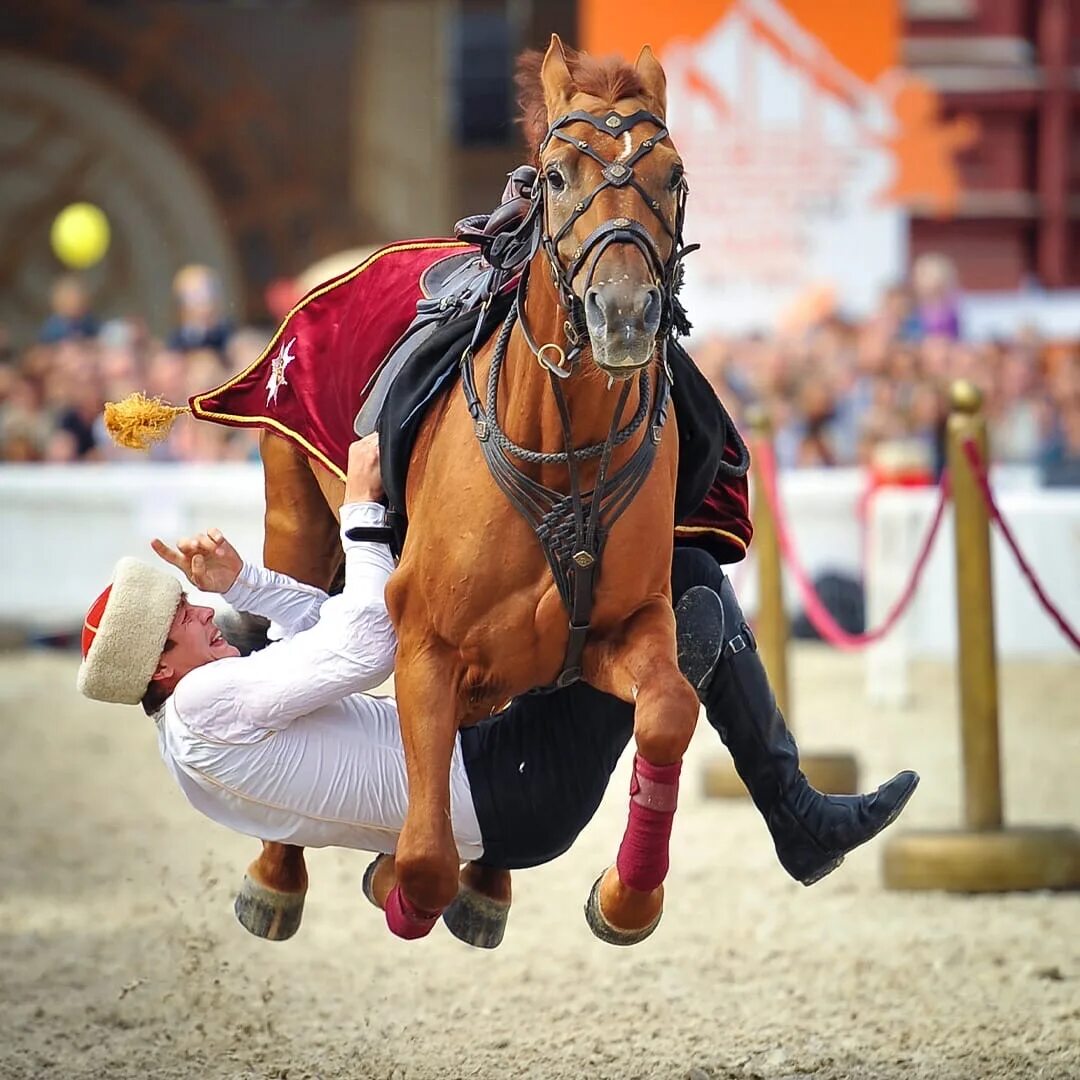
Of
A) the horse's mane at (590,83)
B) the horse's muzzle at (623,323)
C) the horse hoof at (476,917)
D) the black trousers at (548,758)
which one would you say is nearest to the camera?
the horse's muzzle at (623,323)

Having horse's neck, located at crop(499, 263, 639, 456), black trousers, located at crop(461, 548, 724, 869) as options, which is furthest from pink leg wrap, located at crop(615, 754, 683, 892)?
horse's neck, located at crop(499, 263, 639, 456)

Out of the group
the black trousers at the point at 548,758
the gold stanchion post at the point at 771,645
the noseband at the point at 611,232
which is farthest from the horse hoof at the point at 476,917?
the gold stanchion post at the point at 771,645

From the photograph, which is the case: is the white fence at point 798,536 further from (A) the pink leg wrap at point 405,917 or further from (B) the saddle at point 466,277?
(A) the pink leg wrap at point 405,917

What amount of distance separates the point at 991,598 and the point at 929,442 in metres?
5.24

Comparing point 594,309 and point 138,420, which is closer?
point 594,309

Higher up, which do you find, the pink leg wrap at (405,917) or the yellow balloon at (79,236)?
the yellow balloon at (79,236)

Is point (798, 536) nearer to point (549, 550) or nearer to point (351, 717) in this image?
point (351, 717)

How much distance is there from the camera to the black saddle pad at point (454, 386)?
446 centimetres

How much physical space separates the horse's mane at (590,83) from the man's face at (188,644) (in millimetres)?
1392

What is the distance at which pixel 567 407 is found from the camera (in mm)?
4125

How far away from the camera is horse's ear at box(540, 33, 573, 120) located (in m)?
4.01

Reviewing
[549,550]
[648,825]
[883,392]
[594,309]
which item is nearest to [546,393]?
[549,550]

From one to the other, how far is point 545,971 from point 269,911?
124 cm

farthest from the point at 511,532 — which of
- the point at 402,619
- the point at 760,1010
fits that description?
the point at 760,1010
